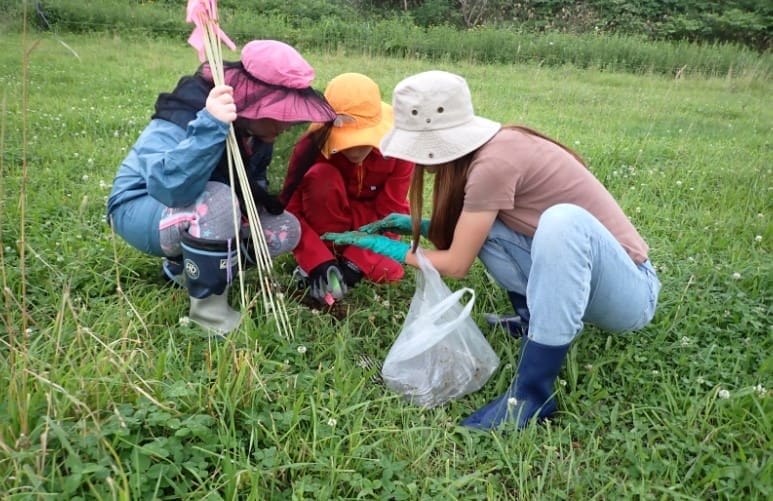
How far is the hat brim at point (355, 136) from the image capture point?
2.07m

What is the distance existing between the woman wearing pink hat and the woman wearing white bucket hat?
15.9 inches

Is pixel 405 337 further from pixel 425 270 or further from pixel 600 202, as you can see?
pixel 600 202

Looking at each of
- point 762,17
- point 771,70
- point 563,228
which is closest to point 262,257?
point 563,228

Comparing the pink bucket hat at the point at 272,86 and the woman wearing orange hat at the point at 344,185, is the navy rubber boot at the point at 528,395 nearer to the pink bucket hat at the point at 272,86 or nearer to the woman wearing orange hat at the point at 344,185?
the woman wearing orange hat at the point at 344,185

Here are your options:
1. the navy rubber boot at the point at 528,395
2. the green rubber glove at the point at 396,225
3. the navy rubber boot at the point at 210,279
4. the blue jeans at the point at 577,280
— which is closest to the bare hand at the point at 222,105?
the navy rubber boot at the point at 210,279

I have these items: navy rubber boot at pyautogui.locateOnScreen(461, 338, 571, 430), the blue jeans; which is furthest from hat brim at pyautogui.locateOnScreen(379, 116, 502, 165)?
navy rubber boot at pyautogui.locateOnScreen(461, 338, 571, 430)

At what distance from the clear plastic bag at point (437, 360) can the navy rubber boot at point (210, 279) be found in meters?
0.56

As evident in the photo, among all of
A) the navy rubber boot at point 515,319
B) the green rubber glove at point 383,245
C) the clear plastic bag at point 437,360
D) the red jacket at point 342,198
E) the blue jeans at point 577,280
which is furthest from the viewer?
the red jacket at point 342,198

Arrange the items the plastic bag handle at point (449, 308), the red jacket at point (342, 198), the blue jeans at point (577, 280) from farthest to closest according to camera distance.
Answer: the red jacket at point (342, 198) < the plastic bag handle at point (449, 308) < the blue jeans at point (577, 280)

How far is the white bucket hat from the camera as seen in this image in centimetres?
167

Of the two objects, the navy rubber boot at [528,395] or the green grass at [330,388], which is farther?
the navy rubber boot at [528,395]

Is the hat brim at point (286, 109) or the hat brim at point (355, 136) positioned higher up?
the hat brim at point (286, 109)

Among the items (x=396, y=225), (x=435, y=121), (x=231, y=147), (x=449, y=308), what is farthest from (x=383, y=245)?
(x=231, y=147)

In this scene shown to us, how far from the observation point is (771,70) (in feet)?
27.5
